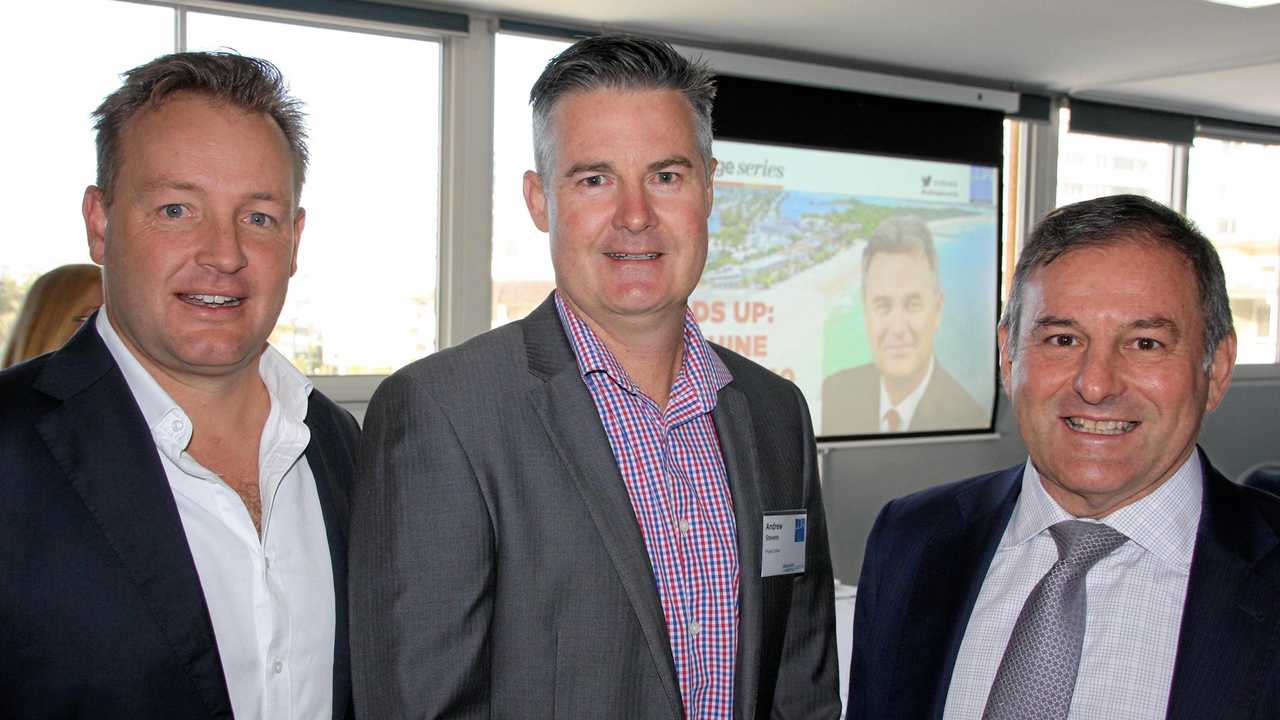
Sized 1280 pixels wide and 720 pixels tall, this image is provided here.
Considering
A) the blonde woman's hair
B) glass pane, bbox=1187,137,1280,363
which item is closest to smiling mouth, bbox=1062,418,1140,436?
the blonde woman's hair

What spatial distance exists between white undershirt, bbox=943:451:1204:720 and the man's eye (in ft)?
4.29

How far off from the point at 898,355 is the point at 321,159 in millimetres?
4136

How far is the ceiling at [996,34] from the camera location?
557 centimetres

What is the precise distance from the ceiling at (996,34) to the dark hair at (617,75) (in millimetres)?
4018

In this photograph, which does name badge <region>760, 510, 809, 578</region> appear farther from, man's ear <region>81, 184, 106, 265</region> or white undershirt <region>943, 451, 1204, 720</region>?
man's ear <region>81, 184, 106, 265</region>

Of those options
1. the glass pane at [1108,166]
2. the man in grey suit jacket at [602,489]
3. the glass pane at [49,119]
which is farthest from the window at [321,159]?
the glass pane at [1108,166]

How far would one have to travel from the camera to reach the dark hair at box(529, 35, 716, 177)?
1.59 meters

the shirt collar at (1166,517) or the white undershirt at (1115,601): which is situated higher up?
the shirt collar at (1166,517)

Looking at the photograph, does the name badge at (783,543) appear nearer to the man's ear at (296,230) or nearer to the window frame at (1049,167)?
the man's ear at (296,230)

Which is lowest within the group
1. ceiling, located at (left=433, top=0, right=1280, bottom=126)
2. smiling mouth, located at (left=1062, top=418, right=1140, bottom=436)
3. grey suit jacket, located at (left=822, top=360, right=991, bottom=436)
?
grey suit jacket, located at (left=822, top=360, right=991, bottom=436)

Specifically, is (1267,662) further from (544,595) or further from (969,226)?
(969,226)

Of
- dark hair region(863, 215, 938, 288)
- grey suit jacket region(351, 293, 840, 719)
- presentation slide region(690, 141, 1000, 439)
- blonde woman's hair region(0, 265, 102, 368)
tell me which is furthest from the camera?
dark hair region(863, 215, 938, 288)

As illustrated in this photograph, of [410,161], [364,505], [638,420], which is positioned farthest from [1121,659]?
[410,161]

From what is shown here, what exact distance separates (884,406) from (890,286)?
857 mm
